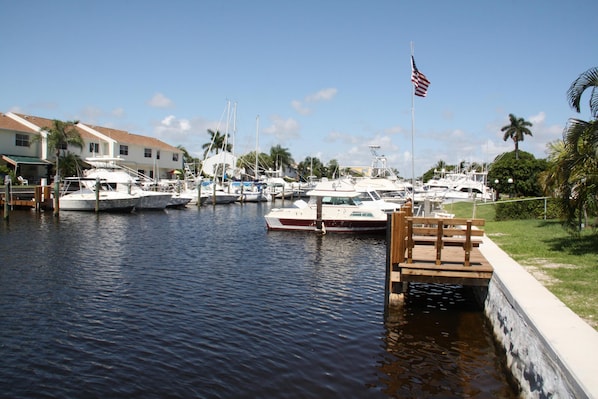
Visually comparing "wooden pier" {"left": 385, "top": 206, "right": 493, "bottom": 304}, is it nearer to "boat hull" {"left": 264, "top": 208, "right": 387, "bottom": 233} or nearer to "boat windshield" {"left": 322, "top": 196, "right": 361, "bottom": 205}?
"boat hull" {"left": 264, "top": 208, "right": 387, "bottom": 233}

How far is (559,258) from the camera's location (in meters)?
14.0

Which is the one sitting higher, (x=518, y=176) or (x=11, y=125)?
(x=11, y=125)

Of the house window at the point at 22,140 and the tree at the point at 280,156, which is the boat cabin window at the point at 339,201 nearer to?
the house window at the point at 22,140

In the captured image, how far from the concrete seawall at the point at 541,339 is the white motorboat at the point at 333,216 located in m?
19.3

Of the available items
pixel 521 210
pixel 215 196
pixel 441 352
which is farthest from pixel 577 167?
pixel 215 196

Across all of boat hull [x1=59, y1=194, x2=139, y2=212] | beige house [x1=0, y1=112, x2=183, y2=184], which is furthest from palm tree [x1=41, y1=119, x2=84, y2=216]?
boat hull [x1=59, y1=194, x2=139, y2=212]

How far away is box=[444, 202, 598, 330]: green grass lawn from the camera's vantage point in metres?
9.63

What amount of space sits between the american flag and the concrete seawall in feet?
40.8

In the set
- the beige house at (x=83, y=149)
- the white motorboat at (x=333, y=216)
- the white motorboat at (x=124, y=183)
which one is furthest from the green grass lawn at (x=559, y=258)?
the beige house at (x=83, y=149)

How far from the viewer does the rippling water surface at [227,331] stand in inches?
352

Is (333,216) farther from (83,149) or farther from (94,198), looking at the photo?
(83,149)

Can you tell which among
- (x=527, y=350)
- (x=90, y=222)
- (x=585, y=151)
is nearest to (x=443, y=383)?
(x=527, y=350)

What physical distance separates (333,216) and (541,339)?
2427cm

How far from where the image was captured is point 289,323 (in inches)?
490
